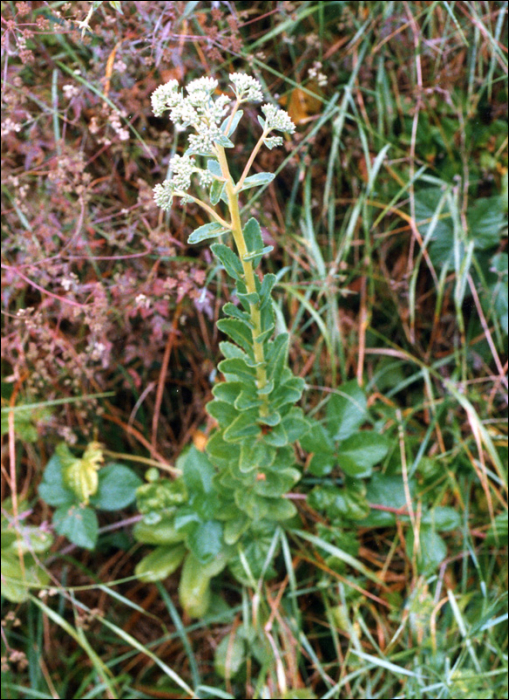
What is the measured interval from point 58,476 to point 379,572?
891 millimetres

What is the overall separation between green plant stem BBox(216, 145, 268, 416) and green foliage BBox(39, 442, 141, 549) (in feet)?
1.93

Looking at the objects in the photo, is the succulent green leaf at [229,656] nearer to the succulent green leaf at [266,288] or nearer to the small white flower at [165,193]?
the succulent green leaf at [266,288]

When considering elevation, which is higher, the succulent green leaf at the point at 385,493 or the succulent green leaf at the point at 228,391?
the succulent green leaf at the point at 228,391

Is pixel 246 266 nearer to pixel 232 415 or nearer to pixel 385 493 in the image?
pixel 232 415

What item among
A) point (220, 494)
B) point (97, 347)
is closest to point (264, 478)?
point (220, 494)

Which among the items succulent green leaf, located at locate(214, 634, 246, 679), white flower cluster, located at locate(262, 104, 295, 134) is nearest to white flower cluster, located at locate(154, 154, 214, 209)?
white flower cluster, located at locate(262, 104, 295, 134)

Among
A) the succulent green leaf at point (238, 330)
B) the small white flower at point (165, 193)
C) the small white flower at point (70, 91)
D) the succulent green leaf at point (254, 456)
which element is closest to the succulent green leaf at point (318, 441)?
the succulent green leaf at point (254, 456)

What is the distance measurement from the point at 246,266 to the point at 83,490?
89cm

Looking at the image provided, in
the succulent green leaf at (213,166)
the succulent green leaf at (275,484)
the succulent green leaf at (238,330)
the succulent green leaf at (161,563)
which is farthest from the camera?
the succulent green leaf at (161,563)

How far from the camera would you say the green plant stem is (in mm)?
809

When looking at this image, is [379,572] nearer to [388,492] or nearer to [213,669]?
[388,492]

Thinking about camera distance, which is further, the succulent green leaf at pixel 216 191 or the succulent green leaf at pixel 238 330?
the succulent green leaf at pixel 238 330

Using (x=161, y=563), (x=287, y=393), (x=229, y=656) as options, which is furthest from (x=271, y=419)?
(x=229, y=656)

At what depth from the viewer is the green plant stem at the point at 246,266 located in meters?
0.81
